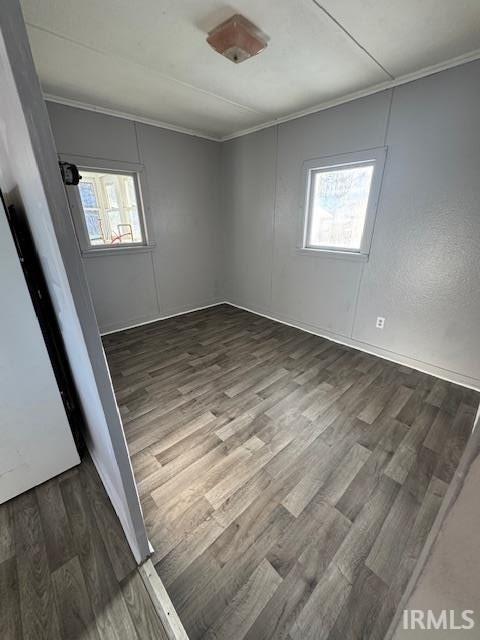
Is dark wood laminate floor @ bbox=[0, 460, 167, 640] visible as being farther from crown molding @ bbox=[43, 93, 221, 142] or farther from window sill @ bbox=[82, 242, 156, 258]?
crown molding @ bbox=[43, 93, 221, 142]

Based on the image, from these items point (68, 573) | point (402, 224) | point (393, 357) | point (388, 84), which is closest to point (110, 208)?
point (388, 84)

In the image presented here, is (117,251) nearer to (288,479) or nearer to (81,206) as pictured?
(81,206)

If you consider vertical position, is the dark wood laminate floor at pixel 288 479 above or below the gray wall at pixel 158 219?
below

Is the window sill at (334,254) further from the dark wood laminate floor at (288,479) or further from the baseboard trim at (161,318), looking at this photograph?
the baseboard trim at (161,318)

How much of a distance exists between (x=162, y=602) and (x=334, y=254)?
3.05 metres

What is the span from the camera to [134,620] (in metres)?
0.95

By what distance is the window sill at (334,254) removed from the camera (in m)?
2.72

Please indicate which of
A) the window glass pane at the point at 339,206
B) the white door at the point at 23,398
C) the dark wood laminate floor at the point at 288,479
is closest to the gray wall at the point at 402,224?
the window glass pane at the point at 339,206

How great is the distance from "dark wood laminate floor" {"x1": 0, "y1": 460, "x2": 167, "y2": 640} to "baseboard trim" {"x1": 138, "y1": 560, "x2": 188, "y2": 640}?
0.06 ft

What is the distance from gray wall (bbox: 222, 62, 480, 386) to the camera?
2.03m

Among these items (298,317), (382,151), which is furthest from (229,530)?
(382,151)

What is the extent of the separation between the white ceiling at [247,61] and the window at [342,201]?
59cm

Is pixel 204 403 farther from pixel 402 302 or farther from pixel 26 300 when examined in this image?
pixel 402 302

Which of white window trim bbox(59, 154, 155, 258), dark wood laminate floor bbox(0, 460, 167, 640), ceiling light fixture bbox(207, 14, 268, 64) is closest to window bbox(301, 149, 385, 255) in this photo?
ceiling light fixture bbox(207, 14, 268, 64)
